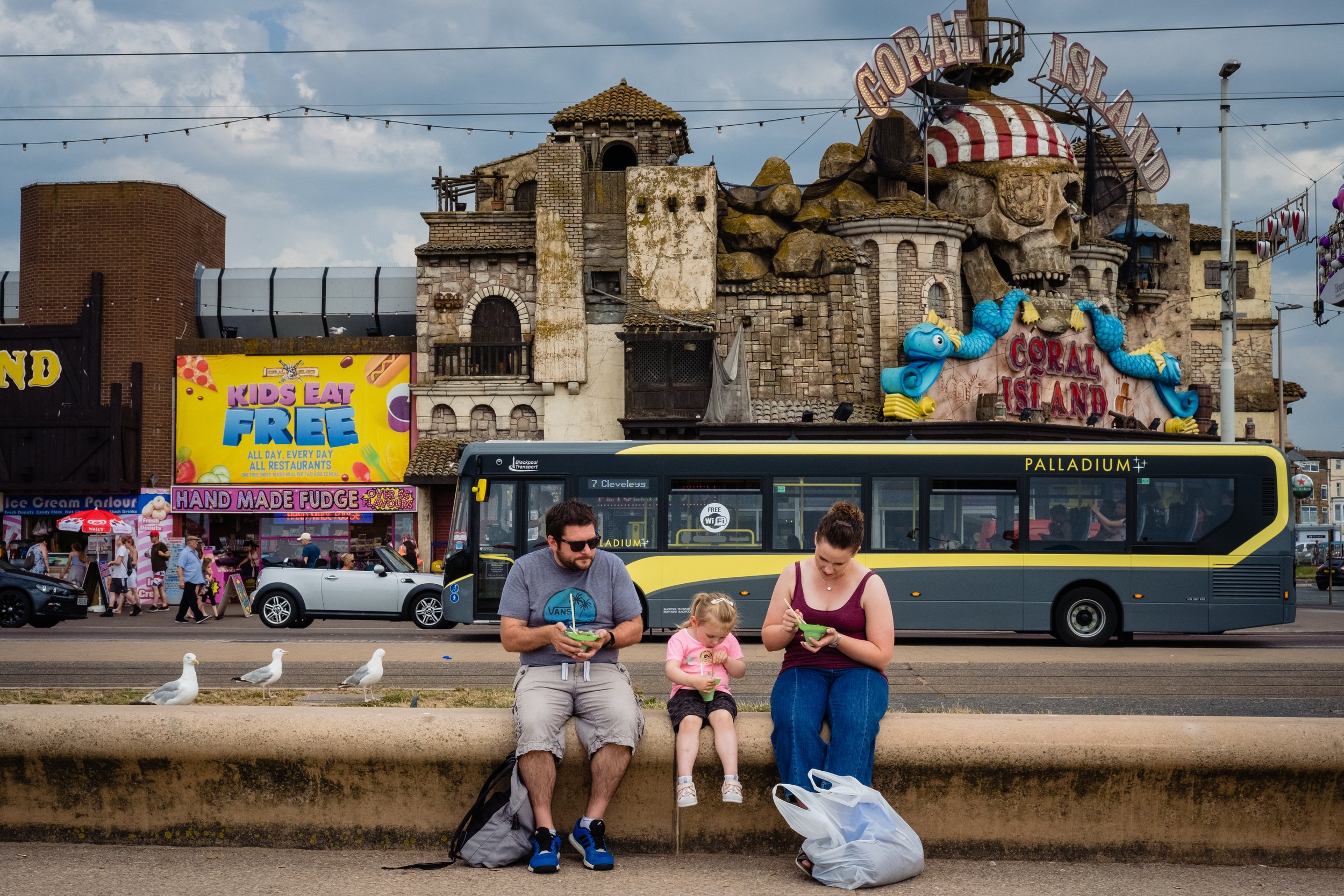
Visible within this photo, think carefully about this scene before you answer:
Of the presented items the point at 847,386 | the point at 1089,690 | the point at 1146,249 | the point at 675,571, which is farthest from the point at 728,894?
the point at 1146,249

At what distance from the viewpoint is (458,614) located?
1892cm

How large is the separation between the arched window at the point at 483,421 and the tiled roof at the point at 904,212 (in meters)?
11.5

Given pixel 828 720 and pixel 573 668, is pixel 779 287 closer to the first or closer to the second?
pixel 573 668

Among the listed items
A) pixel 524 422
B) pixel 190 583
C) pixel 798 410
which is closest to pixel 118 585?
pixel 190 583

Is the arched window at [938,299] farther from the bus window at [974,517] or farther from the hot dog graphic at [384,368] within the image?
the bus window at [974,517]

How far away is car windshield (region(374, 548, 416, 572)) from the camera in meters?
22.8

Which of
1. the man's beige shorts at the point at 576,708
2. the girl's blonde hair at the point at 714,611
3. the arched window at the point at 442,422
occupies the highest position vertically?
the arched window at the point at 442,422

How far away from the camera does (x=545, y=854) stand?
553 centimetres

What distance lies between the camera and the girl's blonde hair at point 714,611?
6281mm

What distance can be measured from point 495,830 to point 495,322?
33.1 metres

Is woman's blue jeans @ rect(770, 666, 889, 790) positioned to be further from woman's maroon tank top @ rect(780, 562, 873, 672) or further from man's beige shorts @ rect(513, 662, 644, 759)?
man's beige shorts @ rect(513, 662, 644, 759)

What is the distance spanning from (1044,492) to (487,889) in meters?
14.6

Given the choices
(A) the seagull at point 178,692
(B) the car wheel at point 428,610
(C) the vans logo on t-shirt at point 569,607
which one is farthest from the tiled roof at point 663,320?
(C) the vans logo on t-shirt at point 569,607

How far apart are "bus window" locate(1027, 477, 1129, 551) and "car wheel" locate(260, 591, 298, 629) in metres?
12.6
